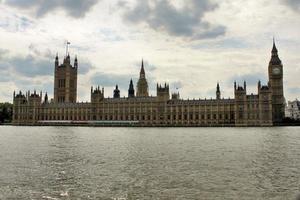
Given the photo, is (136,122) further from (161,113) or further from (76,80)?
(76,80)

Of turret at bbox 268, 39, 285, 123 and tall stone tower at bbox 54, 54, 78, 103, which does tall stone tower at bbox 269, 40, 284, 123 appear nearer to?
turret at bbox 268, 39, 285, 123

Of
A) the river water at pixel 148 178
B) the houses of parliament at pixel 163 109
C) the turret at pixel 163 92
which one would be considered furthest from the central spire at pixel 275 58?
the river water at pixel 148 178

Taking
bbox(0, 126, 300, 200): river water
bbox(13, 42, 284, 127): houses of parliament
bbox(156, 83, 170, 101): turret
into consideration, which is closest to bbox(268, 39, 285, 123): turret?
bbox(13, 42, 284, 127): houses of parliament

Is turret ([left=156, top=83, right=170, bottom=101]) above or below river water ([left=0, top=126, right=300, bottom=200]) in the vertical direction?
above

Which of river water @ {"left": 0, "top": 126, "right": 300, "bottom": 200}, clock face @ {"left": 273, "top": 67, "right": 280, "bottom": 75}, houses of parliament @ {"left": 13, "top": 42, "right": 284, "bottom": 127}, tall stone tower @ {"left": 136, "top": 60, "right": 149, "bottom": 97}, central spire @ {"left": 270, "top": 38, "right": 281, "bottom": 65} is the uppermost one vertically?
central spire @ {"left": 270, "top": 38, "right": 281, "bottom": 65}

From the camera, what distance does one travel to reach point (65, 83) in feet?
542

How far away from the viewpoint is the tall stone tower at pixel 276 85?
132m

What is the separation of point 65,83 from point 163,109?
56222mm

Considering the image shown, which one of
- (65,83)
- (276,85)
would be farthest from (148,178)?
(65,83)

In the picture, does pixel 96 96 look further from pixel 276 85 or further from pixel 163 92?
pixel 276 85

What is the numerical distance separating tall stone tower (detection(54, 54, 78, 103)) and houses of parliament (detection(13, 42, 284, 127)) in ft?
13.5

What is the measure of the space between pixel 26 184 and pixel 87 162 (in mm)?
7249

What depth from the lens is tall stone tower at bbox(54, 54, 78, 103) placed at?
165 m

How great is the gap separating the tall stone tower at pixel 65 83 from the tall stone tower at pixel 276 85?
84.7 meters
